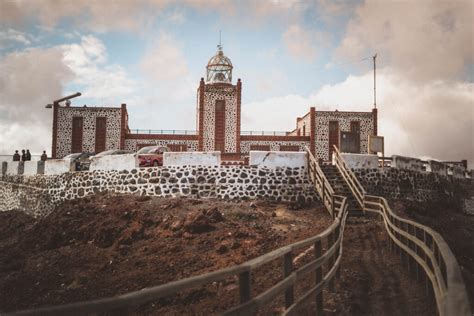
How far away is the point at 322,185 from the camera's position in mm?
15477

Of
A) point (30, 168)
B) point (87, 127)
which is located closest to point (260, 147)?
point (87, 127)

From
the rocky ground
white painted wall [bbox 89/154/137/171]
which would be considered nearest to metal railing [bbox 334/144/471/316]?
the rocky ground

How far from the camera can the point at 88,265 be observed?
36.2 feet

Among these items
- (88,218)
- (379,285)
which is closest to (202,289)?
(379,285)

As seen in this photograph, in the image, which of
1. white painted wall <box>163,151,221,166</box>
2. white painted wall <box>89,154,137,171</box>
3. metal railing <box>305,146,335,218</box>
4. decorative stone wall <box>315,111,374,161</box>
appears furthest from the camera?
decorative stone wall <box>315,111,374,161</box>

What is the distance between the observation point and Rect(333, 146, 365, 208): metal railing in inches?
583

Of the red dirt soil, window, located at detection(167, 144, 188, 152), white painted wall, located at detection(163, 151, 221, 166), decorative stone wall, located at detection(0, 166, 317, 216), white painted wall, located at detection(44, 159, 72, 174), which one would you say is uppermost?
window, located at detection(167, 144, 188, 152)

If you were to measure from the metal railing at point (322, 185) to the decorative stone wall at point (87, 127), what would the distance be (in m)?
19.5

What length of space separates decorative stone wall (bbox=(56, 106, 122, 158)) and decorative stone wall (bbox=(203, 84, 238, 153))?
682cm

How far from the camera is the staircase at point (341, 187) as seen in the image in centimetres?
1460

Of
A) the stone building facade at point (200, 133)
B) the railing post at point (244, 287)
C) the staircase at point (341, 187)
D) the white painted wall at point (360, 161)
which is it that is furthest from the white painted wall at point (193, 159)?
the stone building facade at point (200, 133)

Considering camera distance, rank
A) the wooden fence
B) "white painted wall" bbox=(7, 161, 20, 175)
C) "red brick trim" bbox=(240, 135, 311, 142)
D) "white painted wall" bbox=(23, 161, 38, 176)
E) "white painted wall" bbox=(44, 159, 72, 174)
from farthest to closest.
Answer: "red brick trim" bbox=(240, 135, 311, 142) → "white painted wall" bbox=(7, 161, 20, 175) → "white painted wall" bbox=(23, 161, 38, 176) → "white painted wall" bbox=(44, 159, 72, 174) → the wooden fence

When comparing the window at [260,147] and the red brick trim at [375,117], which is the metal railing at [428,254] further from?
the red brick trim at [375,117]

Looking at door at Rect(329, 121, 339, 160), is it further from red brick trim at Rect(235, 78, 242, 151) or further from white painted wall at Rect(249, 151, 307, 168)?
white painted wall at Rect(249, 151, 307, 168)
